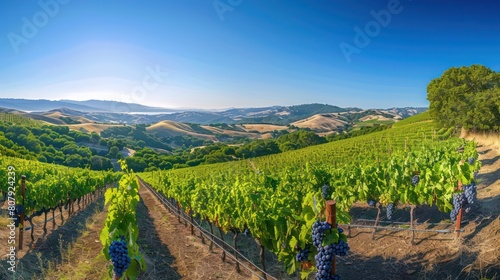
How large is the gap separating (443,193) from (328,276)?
722cm

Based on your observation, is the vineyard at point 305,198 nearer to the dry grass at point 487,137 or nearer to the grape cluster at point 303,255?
the grape cluster at point 303,255

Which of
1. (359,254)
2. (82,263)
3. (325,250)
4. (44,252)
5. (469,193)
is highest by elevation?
(325,250)

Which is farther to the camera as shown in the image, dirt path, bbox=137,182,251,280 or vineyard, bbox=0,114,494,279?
dirt path, bbox=137,182,251,280

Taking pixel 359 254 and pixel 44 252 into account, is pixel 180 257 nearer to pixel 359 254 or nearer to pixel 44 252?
pixel 44 252

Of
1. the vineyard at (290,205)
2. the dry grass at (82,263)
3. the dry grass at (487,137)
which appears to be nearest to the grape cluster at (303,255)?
the vineyard at (290,205)

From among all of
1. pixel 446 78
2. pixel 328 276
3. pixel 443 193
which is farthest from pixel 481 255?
pixel 446 78

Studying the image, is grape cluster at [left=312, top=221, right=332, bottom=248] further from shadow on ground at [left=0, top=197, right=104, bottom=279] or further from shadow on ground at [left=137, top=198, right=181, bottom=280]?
shadow on ground at [left=0, top=197, right=104, bottom=279]

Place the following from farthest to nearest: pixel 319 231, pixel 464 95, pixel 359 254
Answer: pixel 464 95, pixel 359 254, pixel 319 231

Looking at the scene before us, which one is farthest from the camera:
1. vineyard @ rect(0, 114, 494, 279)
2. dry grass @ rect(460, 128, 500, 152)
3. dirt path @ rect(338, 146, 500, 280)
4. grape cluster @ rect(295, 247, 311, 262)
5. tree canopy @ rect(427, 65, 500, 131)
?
tree canopy @ rect(427, 65, 500, 131)

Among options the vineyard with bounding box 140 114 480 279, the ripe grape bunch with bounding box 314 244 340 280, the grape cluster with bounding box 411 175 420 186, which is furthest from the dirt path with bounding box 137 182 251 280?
the grape cluster with bounding box 411 175 420 186

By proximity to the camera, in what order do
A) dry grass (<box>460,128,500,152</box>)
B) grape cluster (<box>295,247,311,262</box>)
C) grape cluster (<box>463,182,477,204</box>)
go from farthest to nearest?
dry grass (<box>460,128,500,152</box>) < grape cluster (<box>463,182,477,204</box>) < grape cluster (<box>295,247,311,262</box>)

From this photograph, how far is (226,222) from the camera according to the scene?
1035 cm

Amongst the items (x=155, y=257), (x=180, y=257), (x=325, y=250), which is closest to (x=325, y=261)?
(x=325, y=250)

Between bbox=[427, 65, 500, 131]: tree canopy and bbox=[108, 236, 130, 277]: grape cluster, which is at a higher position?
bbox=[427, 65, 500, 131]: tree canopy
